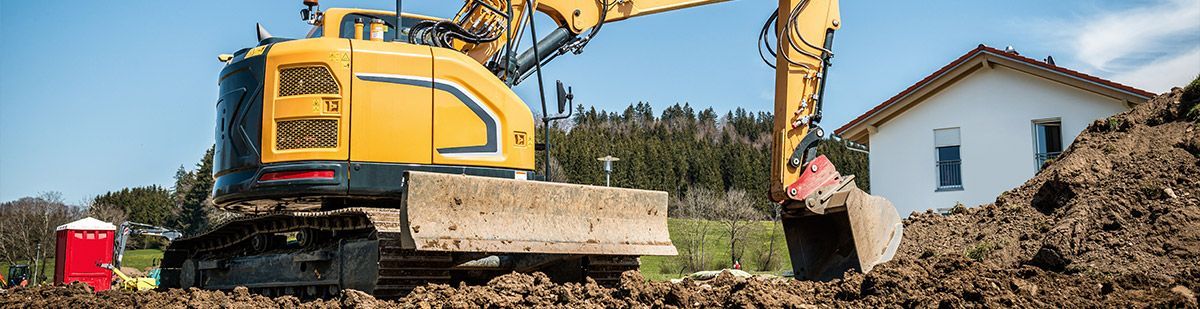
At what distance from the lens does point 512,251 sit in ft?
21.4

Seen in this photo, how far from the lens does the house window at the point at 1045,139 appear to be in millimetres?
22031

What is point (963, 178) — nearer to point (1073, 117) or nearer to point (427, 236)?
point (1073, 117)

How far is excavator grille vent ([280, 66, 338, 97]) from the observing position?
281 inches

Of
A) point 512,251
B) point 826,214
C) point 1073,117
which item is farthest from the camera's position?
point 1073,117

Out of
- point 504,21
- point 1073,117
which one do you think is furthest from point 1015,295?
point 1073,117

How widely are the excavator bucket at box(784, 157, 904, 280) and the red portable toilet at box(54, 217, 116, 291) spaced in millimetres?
15759

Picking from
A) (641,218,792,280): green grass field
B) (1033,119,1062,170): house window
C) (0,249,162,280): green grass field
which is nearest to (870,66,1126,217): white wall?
(1033,119,1062,170): house window

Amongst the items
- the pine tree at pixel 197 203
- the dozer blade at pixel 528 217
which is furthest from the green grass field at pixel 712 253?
the dozer blade at pixel 528 217

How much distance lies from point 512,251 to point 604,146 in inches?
2561

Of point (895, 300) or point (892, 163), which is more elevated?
point (892, 163)

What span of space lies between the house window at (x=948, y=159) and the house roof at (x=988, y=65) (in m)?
0.97

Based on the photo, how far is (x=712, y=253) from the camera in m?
44.6

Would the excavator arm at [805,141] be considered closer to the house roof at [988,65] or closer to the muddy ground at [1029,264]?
the muddy ground at [1029,264]

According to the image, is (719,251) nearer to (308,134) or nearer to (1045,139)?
(1045,139)
